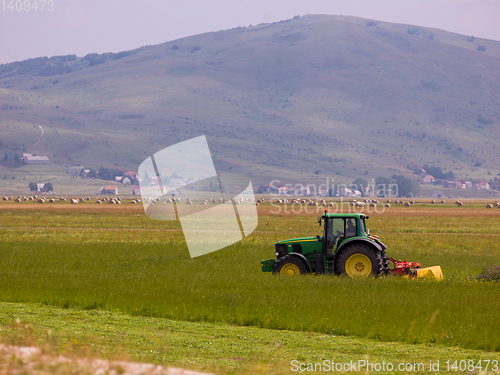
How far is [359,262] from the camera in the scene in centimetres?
1878

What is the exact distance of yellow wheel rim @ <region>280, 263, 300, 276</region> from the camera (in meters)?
19.5

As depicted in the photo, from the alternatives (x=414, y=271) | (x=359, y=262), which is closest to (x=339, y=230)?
(x=359, y=262)

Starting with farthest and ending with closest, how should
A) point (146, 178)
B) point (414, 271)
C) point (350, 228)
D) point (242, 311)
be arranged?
point (350, 228) < point (414, 271) < point (242, 311) < point (146, 178)

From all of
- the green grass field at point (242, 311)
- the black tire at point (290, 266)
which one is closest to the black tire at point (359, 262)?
the green grass field at point (242, 311)

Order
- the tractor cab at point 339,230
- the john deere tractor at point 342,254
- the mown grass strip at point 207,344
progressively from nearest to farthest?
the mown grass strip at point 207,344 < the john deere tractor at point 342,254 < the tractor cab at point 339,230

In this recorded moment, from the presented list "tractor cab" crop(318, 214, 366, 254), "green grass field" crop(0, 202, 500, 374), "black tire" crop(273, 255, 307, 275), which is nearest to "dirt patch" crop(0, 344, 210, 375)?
"green grass field" crop(0, 202, 500, 374)

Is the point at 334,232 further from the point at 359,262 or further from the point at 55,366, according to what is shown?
the point at 55,366

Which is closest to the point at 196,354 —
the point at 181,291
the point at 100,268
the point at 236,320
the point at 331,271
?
the point at 236,320

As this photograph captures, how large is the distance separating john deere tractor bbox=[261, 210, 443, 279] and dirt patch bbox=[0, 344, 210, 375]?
13336mm

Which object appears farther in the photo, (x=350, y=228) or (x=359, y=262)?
(x=350, y=228)

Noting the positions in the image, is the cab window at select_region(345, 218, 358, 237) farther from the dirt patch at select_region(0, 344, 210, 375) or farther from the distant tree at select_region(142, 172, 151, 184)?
the dirt patch at select_region(0, 344, 210, 375)

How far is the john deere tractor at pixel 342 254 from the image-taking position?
61.4ft

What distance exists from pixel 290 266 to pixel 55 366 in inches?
573

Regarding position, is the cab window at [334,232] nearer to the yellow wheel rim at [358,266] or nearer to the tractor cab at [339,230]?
the tractor cab at [339,230]
